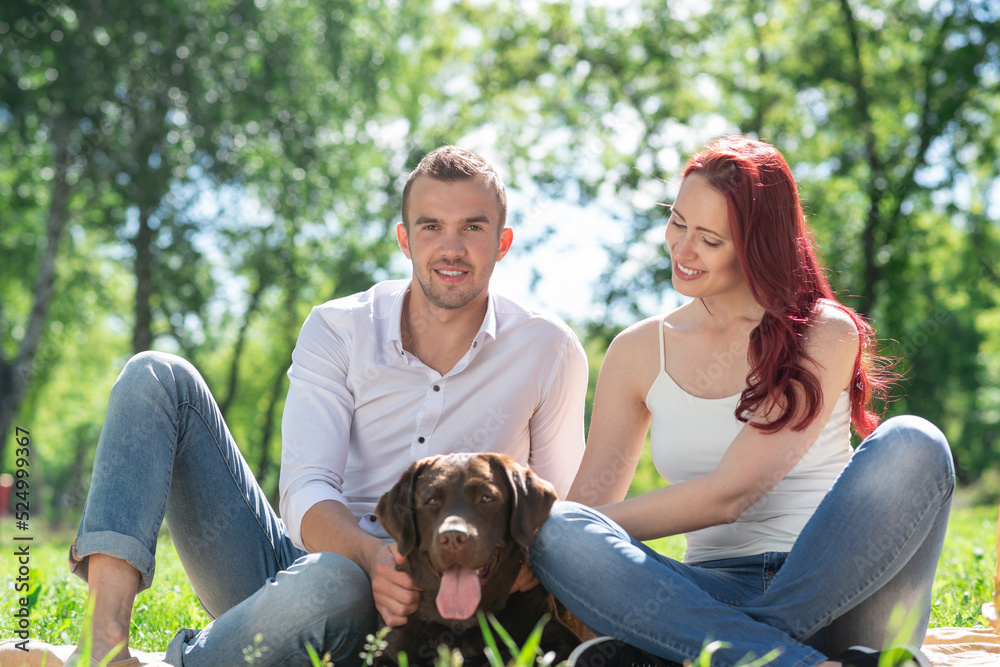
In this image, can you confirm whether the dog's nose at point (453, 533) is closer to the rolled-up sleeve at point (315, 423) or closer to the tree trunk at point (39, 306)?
the rolled-up sleeve at point (315, 423)

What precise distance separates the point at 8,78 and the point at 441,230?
15705 millimetres

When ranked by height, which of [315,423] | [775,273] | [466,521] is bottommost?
[466,521]

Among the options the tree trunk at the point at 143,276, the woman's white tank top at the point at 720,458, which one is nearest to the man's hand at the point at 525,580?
the woman's white tank top at the point at 720,458

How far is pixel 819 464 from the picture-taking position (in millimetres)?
3467

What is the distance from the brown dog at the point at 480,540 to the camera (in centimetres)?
308

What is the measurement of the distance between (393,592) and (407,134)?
22.9 meters

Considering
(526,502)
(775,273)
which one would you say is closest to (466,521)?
(526,502)

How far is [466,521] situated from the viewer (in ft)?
9.95

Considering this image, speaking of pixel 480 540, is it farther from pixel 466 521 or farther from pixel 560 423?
pixel 560 423

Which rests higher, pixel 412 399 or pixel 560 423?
pixel 412 399

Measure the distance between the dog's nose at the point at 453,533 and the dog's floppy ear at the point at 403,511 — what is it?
0.87 feet

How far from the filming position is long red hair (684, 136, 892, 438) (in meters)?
3.41

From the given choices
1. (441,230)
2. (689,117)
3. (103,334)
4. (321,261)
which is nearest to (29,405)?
(103,334)

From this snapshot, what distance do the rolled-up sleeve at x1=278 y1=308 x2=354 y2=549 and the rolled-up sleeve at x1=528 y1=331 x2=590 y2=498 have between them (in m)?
0.87
